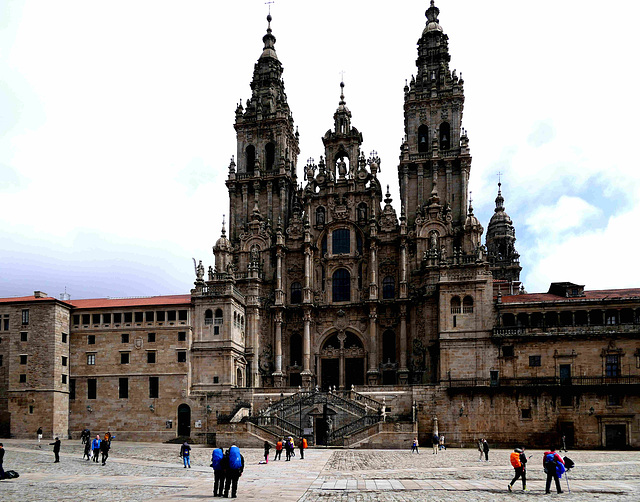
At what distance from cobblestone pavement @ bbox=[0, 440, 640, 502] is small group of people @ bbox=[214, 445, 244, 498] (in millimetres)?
676

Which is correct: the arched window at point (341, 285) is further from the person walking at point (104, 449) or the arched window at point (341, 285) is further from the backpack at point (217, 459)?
the backpack at point (217, 459)

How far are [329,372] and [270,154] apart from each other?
25077 mm

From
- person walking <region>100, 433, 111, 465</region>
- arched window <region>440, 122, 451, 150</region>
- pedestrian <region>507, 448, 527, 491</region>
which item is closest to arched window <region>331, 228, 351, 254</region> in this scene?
arched window <region>440, 122, 451, 150</region>

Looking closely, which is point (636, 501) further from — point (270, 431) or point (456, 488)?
point (270, 431)

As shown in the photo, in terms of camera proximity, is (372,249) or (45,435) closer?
(45,435)

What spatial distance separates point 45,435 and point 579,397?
45066 millimetres

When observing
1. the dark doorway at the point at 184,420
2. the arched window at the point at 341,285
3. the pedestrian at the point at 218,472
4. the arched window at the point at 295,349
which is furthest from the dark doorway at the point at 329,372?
the pedestrian at the point at 218,472

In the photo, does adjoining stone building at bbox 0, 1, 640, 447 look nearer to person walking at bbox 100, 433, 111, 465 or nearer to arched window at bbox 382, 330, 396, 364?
arched window at bbox 382, 330, 396, 364

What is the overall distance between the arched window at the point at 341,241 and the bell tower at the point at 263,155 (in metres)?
6.45

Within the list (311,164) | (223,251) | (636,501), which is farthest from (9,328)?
(636,501)

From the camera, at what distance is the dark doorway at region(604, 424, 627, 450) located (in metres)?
58.6

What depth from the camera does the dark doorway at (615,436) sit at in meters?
58.6

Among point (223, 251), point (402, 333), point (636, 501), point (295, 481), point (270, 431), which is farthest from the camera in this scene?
point (223, 251)

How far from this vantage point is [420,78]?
79250 millimetres
